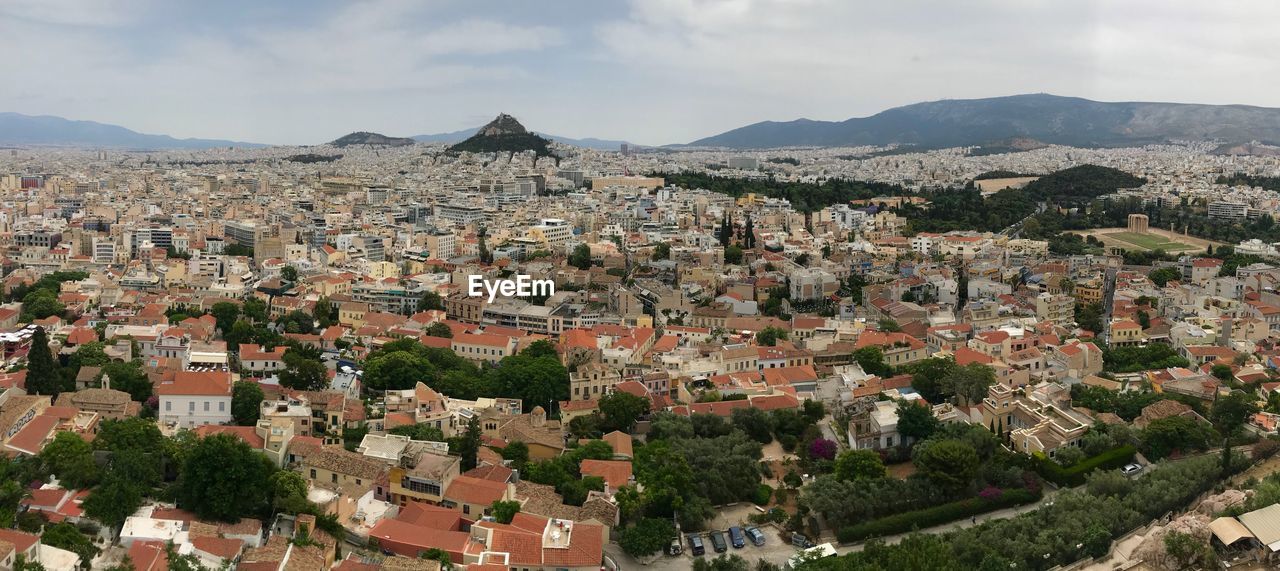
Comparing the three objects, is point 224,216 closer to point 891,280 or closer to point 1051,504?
point 891,280

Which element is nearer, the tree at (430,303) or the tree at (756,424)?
the tree at (756,424)

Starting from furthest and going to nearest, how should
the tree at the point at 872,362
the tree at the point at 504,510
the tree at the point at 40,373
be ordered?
the tree at the point at 872,362 → the tree at the point at 40,373 → the tree at the point at 504,510

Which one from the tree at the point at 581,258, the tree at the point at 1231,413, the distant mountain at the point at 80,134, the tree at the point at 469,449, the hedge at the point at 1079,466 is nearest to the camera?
the hedge at the point at 1079,466

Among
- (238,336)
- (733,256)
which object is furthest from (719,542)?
(733,256)

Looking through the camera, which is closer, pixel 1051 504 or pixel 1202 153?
pixel 1051 504

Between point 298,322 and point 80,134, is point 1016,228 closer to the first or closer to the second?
point 298,322

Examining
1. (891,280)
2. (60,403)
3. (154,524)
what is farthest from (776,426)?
(891,280)

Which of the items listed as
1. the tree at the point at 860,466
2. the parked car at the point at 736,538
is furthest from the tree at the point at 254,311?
the tree at the point at 860,466

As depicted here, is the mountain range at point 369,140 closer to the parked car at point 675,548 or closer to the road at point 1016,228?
the road at point 1016,228
